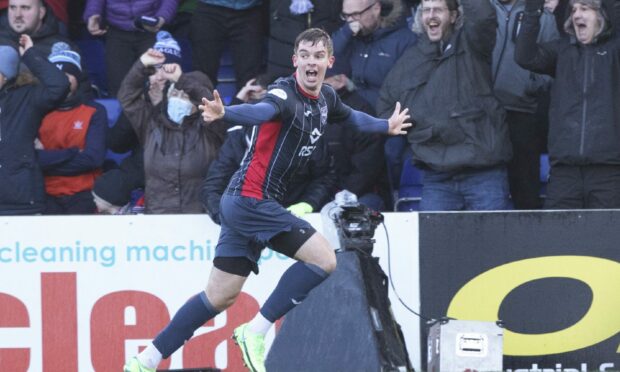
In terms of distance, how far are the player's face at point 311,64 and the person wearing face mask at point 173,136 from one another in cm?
209

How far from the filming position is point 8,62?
30.8ft

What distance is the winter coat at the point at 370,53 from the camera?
9586mm

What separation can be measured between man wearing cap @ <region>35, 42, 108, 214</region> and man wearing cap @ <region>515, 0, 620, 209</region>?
3.17 metres

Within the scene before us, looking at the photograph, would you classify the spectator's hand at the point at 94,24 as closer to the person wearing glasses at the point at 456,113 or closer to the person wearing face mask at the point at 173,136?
the person wearing face mask at the point at 173,136

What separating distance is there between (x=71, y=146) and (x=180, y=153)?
3.61ft

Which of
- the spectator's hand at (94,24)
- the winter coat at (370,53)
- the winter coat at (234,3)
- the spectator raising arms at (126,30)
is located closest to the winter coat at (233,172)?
the winter coat at (370,53)

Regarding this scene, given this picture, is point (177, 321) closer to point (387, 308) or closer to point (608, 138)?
point (387, 308)

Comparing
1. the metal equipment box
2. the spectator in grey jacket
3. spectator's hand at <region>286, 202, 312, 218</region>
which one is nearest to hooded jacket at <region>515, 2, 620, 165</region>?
the spectator in grey jacket

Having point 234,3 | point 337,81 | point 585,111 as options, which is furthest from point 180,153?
point 585,111

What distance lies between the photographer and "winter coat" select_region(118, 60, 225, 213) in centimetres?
901

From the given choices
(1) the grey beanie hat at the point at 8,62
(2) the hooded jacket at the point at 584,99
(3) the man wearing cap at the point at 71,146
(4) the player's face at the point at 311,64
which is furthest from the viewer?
(3) the man wearing cap at the point at 71,146

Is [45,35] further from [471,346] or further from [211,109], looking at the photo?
[471,346]

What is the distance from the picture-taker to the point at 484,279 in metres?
8.34

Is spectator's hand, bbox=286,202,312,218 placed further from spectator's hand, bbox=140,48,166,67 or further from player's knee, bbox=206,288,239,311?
spectator's hand, bbox=140,48,166,67
